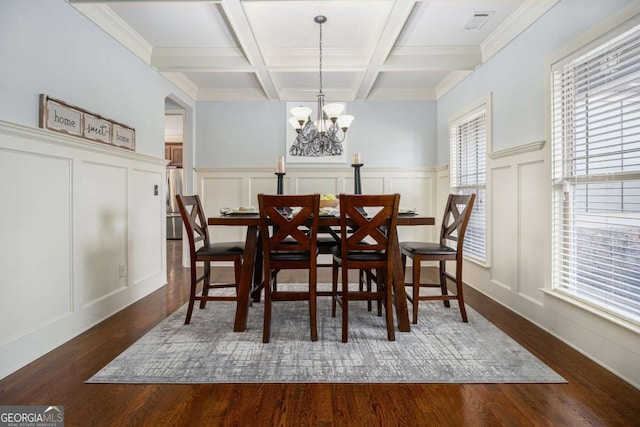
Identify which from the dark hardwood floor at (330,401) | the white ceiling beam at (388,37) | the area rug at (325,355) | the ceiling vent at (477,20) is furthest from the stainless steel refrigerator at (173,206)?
the ceiling vent at (477,20)

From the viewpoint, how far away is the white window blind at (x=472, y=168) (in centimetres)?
354

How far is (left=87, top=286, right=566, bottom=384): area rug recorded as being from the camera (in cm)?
175

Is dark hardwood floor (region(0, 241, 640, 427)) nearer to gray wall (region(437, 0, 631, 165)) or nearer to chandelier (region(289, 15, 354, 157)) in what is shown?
gray wall (region(437, 0, 631, 165))

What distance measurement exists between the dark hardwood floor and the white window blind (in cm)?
186

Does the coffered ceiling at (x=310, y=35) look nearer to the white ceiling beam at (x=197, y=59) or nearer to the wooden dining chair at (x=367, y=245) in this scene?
the white ceiling beam at (x=197, y=59)

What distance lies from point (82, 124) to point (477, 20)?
10.5 feet

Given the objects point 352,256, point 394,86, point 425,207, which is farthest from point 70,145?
point 425,207

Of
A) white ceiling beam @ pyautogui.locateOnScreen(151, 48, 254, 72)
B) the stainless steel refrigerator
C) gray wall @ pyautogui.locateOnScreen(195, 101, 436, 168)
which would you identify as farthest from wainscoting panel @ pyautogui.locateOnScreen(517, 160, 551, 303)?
the stainless steel refrigerator

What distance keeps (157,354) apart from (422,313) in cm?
196

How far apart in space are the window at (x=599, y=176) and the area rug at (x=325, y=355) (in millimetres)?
623

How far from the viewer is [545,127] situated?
7.95 feet

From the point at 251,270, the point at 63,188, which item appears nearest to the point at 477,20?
the point at 251,270

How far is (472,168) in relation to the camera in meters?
3.80

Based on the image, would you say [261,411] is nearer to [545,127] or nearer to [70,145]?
[70,145]
